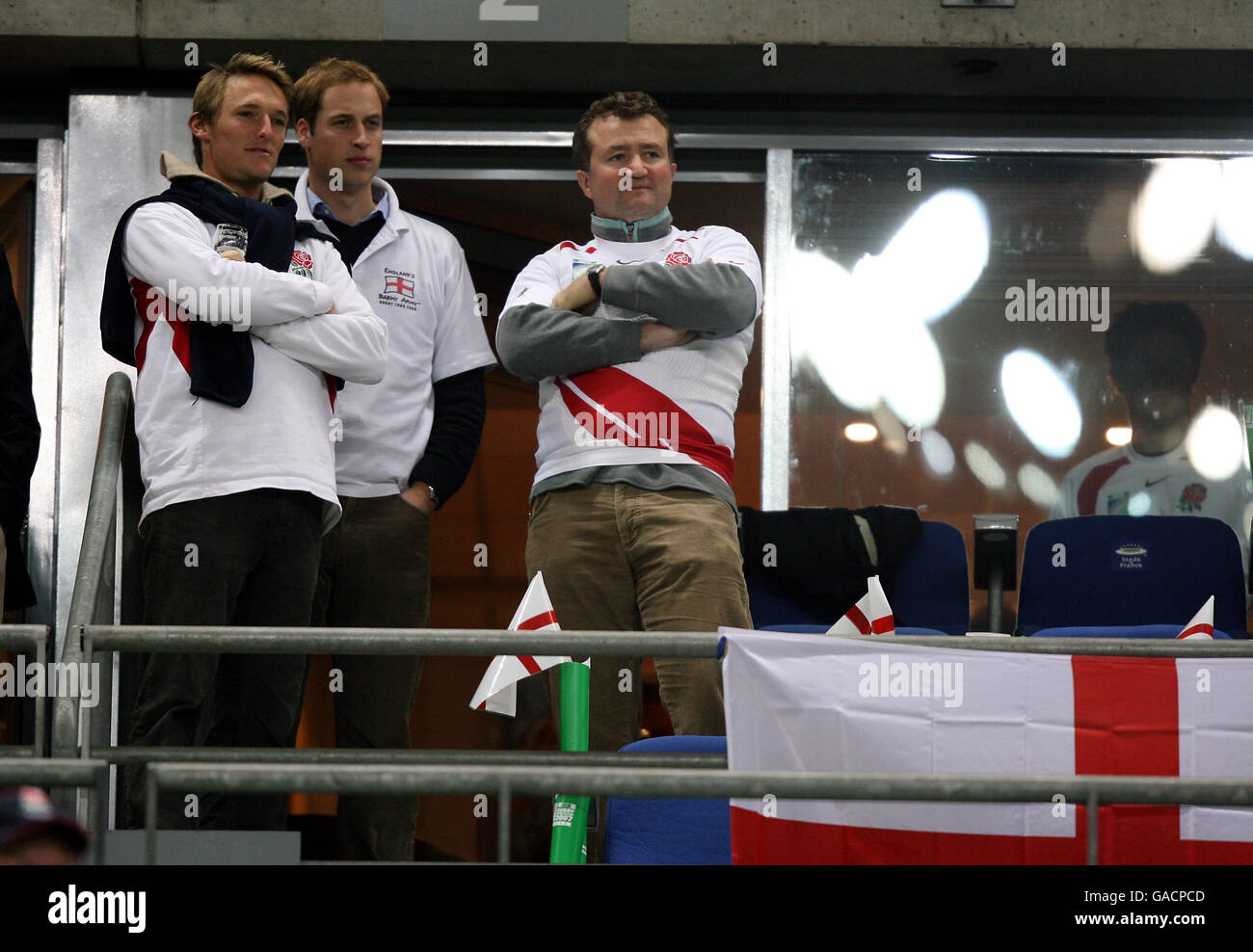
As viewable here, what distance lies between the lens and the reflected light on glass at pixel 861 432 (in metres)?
6.67

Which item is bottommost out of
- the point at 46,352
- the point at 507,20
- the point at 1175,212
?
the point at 46,352

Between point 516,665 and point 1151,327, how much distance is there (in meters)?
3.79

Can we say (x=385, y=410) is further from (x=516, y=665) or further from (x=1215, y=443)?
(x=1215, y=443)

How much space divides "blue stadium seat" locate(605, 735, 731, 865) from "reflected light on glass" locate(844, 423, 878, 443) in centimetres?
316

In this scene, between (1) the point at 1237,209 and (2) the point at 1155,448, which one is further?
(1) the point at 1237,209

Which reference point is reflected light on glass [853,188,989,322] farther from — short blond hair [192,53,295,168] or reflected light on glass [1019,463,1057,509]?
short blond hair [192,53,295,168]

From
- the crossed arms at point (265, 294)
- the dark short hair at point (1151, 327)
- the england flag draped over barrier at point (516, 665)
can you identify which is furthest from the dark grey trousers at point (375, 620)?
the dark short hair at point (1151, 327)

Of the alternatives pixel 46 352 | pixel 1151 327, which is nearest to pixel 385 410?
pixel 46 352

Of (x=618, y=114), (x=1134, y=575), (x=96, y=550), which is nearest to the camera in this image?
(x=96, y=550)

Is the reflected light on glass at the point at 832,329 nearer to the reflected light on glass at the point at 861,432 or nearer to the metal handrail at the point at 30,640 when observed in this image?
→ the reflected light on glass at the point at 861,432

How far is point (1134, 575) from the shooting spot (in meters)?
5.38

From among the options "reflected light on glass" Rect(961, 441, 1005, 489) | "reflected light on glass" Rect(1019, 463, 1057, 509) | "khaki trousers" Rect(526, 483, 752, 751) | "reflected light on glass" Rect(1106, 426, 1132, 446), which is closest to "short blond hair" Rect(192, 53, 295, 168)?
"khaki trousers" Rect(526, 483, 752, 751)

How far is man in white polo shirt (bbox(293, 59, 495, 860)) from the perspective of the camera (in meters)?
4.57

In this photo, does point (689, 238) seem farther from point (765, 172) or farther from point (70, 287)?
point (70, 287)
